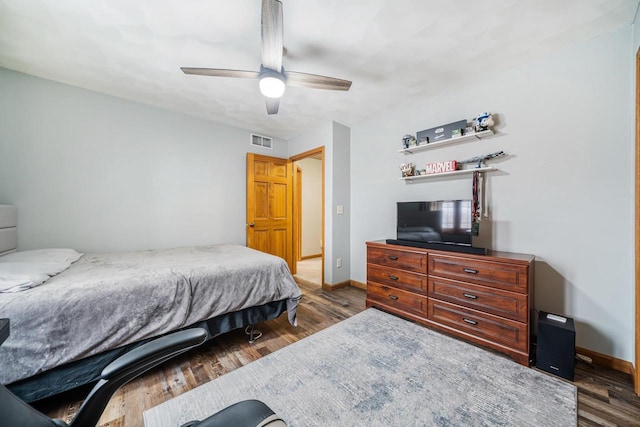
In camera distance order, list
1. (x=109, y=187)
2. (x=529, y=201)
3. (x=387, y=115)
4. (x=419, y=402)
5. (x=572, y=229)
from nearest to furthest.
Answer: (x=419, y=402), (x=572, y=229), (x=529, y=201), (x=109, y=187), (x=387, y=115)

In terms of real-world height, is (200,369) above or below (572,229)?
below

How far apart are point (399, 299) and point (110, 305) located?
254 centimetres

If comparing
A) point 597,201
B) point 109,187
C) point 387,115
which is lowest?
point 597,201

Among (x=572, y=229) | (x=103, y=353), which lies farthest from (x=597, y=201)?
(x=103, y=353)

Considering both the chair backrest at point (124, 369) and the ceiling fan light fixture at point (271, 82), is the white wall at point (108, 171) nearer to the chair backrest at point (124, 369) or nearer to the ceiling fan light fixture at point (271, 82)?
the ceiling fan light fixture at point (271, 82)

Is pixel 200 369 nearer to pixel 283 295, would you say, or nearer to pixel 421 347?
pixel 283 295

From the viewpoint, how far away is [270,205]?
4215 millimetres

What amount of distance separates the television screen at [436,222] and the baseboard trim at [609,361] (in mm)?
1199

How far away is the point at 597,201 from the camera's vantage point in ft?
6.39

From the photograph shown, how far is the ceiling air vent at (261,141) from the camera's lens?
408 centimetres

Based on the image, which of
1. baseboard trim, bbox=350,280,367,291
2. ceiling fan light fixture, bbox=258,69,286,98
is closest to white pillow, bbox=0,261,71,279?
ceiling fan light fixture, bbox=258,69,286,98

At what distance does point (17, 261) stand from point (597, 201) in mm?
4524

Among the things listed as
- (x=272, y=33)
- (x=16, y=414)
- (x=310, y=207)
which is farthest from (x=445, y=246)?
(x=310, y=207)

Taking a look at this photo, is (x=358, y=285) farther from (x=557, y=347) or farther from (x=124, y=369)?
(x=124, y=369)
